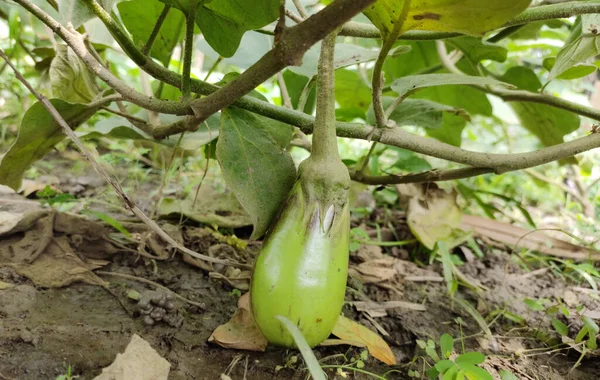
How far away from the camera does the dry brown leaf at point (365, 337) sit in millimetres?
946

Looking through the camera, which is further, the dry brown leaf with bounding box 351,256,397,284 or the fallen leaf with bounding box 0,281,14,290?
the dry brown leaf with bounding box 351,256,397,284

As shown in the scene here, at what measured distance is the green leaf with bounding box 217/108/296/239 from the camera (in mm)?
870

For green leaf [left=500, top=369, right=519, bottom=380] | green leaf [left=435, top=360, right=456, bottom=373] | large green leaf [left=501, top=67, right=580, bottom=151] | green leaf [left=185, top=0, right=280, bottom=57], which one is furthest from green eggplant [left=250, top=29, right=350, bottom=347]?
large green leaf [left=501, top=67, right=580, bottom=151]

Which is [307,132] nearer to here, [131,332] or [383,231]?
[131,332]

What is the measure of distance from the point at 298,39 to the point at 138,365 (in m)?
0.54

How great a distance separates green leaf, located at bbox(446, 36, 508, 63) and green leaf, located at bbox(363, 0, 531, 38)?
1.99 feet

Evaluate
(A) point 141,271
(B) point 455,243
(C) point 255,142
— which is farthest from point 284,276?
(B) point 455,243

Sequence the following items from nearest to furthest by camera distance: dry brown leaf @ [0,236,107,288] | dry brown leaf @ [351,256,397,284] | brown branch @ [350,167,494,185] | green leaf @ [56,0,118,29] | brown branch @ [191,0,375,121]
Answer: brown branch @ [191,0,375,121], green leaf @ [56,0,118,29], dry brown leaf @ [0,236,107,288], brown branch @ [350,167,494,185], dry brown leaf @ [351,256,397,284]

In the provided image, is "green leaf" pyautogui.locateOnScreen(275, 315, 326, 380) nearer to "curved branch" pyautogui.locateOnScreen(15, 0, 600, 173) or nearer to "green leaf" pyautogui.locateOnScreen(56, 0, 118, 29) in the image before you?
"curved branch" pyautogui.locateOnScreen(15, 0, 600, 173)

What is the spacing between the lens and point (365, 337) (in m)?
0.98

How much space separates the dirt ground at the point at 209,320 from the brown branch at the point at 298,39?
473 mm

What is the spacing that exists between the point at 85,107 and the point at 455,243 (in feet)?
3.38

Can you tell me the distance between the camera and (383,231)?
1572 mm

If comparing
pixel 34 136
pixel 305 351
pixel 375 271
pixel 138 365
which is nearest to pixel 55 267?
pixel 34 136
